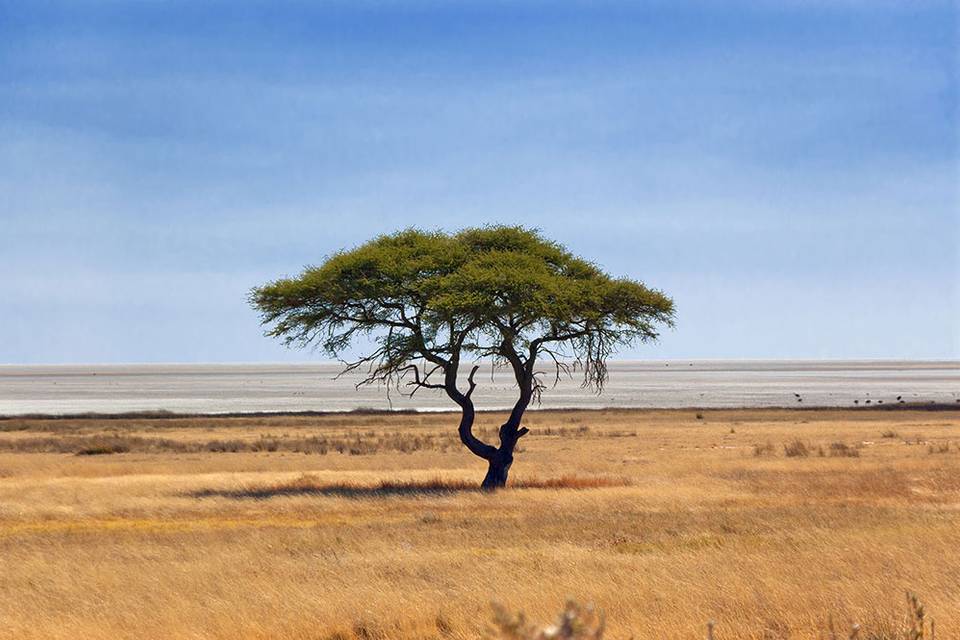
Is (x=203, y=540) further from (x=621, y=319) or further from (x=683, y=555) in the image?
(x=621, y=319)

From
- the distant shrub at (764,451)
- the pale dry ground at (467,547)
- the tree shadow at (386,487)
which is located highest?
the pale dry ground at (467,547)

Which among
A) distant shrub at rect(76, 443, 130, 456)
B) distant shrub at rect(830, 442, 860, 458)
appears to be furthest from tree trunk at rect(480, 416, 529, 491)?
distant shrub at rect(76, 443, 130, 456)

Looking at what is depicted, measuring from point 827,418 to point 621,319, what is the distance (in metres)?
51.4

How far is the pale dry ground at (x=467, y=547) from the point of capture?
1345 cm

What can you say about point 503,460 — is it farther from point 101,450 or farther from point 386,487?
point 101,450

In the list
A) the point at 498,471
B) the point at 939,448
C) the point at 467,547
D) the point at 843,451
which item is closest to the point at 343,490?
the point at 498,471

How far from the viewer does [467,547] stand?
20500 mm

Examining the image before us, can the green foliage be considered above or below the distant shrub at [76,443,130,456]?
above

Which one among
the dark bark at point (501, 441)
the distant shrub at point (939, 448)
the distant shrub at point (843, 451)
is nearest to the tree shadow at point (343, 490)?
the dark bark at point (501, 441)

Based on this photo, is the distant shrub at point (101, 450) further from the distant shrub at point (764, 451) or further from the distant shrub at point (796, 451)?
the distant shrub at point (796, 451)

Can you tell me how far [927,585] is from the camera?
14648mm

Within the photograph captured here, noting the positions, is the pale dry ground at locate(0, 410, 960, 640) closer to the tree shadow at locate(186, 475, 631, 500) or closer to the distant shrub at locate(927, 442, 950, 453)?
the tree shadow at locate(186, 475, 631, 500)

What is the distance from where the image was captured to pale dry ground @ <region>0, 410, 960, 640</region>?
13445 mm

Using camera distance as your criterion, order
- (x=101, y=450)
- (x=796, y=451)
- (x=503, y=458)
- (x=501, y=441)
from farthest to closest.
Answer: (x=101, y=450) < (x=796, y=451) < (x=501, y=441) < (x=503, y=458)
